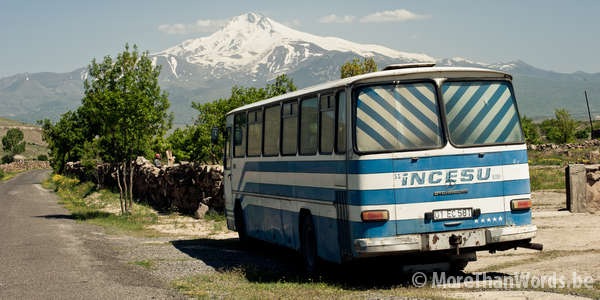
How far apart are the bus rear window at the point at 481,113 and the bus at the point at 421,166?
1cm

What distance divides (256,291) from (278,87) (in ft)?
119

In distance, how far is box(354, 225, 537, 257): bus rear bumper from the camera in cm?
1060

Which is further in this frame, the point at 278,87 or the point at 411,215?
the point at 278,87

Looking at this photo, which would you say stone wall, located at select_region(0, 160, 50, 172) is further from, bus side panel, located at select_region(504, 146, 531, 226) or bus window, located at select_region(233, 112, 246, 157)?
bus side panel, located at select_region(504, 146, 531, 226)

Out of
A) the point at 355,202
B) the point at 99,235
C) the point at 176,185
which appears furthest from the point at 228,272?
the point at 176,185

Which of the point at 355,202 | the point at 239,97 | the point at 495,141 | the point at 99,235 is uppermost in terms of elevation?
the point at 239,97

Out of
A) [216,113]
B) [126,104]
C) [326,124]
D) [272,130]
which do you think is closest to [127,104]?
[126,104]

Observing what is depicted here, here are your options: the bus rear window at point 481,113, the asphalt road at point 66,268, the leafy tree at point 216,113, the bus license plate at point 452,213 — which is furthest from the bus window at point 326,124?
the leafy tree at point 216,113

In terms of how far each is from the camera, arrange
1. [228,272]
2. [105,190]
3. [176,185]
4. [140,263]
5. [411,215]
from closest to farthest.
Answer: [411,215] < [228,272] < [140,263] < [176,185] < [105,190]

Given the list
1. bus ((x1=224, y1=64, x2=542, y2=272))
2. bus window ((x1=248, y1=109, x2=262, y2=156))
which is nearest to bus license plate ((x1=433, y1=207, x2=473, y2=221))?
bus ((x1=224, y1=64, x2=542, y2=272))

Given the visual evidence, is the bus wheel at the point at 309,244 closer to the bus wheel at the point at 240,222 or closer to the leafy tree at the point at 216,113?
the bus wheel at the point at 240,222

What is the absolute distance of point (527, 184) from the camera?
37.2ft

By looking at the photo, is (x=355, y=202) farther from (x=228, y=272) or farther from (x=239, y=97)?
(x=239, y=97)

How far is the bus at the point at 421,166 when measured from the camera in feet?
35.2
